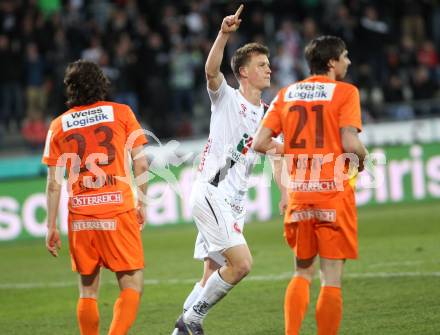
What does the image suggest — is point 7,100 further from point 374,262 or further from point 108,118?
point 108,118

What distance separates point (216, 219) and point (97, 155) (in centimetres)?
117

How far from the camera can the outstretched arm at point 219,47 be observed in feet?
23.9

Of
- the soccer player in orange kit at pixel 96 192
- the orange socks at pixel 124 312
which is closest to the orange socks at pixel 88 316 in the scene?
the soccer player in orange kit at pixel 96 192

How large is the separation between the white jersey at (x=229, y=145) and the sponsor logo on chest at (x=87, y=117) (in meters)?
1.01

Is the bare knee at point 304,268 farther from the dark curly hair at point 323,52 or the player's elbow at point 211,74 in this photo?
the player's elbow at point 211,74

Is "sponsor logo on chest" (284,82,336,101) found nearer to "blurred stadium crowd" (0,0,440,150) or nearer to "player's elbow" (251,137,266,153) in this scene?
"player's elbow" (251,137,266,153)

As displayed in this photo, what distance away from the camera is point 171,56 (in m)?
22.0

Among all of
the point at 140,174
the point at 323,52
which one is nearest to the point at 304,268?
the point at 140,174

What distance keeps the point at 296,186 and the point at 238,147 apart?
1051 millimetres

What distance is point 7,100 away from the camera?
21094 millimetres

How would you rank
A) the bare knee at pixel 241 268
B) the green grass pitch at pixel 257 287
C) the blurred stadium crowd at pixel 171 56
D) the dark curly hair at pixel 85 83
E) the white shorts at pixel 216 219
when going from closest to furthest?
the dark curly hair at pixel 85 83, the bare knee at pixel 241 268, the white shorts at pixel 216 219, the green grass pitch at pixel 257 287, the blurred stadium crowd at pixel 171 56

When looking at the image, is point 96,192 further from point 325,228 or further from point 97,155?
point 325,228

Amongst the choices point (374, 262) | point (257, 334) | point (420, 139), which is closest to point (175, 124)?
point (420, 139)

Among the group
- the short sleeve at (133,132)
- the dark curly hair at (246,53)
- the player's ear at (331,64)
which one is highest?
the dark curly hair at (246,53)
